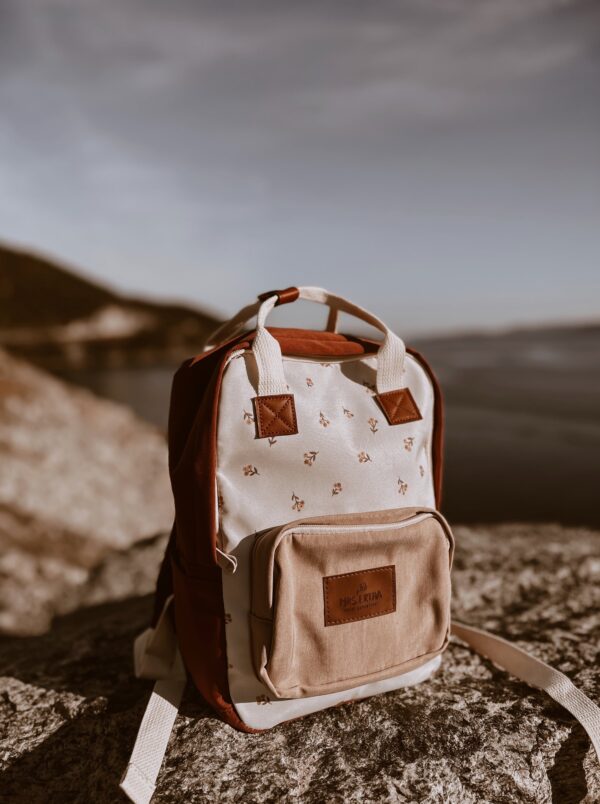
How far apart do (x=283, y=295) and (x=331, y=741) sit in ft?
3.81

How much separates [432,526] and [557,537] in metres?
3.90

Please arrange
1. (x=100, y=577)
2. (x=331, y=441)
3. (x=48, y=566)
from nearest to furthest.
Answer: (x=331, y=441) < (x=100, y=577) < (x=48, y=566)

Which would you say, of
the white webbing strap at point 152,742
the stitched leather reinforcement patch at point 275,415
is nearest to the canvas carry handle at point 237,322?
the stitched leather reinforcement patch at point 275,415

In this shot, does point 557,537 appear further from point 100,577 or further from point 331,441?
point 331,441

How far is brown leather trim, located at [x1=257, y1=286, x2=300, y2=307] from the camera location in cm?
154

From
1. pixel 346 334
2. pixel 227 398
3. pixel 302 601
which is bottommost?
pixel 302 601

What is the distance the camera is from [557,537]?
4781mm

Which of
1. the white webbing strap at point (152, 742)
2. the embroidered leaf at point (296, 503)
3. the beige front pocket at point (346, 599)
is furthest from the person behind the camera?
the embroidered leaf at point (296, 503)

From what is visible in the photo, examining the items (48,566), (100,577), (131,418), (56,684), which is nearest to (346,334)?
(56,684)

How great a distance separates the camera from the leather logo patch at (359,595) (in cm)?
132

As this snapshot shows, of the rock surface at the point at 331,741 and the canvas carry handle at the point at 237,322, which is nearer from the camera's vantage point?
the rock surface at the point at 331,741

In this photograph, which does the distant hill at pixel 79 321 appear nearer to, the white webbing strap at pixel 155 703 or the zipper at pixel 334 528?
the white webbing strap at pixel 155 703

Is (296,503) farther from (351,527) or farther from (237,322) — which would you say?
(237,322)

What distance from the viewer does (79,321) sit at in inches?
1000
